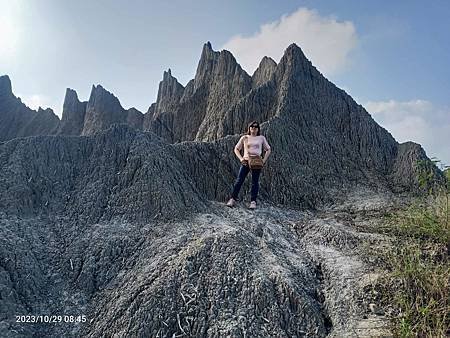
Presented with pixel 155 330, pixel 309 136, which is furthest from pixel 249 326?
pixel 309 136

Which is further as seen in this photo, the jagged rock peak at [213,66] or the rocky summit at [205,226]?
the jagged rock peak at [213,66]

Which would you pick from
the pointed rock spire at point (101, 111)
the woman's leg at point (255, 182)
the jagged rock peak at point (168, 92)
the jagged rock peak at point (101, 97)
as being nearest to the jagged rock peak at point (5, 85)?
the pointed rock spire at point (101, 111)

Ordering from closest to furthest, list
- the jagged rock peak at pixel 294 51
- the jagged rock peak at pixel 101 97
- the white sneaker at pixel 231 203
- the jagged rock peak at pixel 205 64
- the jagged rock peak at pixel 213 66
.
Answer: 1. the white sneaker at pixel 231 203
2. the jagged rock peak at pixel 294 51
3. the jagged rock peak at pixel 213 66
4. the jagged rock peak at pixel 205 64
5. the jagged rock peak at pixel 101 97

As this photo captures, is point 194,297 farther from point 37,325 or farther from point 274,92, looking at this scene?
point 274,92

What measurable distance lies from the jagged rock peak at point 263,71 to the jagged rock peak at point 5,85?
20.1 metres

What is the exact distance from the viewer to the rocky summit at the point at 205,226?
606cm

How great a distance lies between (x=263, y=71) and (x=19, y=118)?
18.7 meters

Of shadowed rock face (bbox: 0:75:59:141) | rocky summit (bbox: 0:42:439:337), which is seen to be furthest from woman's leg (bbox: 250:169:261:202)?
shadowed rock face (bbox: 0:75:59:141)

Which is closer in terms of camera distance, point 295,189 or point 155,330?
point 155,330

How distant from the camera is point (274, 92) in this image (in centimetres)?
1520

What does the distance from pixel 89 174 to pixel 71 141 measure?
1439mm

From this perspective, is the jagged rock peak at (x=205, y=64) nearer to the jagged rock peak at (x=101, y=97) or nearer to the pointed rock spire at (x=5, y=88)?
the jagged rock peak at (x=101, y=97)

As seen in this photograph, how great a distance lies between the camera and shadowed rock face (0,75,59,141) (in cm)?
2673

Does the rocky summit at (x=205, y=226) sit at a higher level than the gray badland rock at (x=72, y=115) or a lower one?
lower
